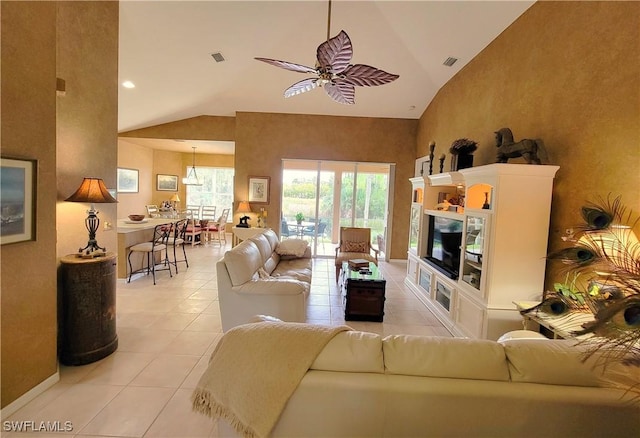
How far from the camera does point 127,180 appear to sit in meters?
8.34

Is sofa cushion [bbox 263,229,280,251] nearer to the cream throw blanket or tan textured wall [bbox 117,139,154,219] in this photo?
the cream throw blanket

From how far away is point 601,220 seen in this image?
2051mm

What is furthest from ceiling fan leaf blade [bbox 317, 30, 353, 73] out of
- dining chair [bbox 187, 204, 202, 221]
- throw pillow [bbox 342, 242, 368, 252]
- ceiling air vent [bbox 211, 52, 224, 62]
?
dining chair [bbox 187, 204, 202, 221]

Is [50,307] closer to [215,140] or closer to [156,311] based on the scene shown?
[156,311]

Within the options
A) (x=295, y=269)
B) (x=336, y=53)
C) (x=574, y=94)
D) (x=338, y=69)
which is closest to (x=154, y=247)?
(x=295, y=269)

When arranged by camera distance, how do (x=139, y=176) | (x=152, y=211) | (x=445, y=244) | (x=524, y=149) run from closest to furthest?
1. (x=524, y=149)
2. (x=445, y=244)
3. (x=139, y=176)
4. (x=152, y=211)

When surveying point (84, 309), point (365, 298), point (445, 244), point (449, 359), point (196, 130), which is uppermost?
point (196, 130)

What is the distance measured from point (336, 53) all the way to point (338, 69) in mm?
262

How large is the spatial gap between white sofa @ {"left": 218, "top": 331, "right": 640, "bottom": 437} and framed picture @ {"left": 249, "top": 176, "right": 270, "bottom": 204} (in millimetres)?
6194

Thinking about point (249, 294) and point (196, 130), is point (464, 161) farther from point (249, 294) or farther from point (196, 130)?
point (196, 130)

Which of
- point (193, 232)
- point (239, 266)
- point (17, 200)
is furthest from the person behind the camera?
point (193, 232)

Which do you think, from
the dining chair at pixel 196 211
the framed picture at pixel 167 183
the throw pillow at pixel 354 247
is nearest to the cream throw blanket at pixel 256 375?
the throw pillow at pixel 354 247

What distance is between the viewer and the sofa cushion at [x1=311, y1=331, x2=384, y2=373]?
1.35 m

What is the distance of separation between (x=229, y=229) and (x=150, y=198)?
2.55m
